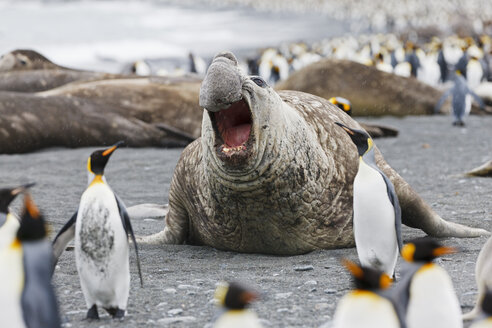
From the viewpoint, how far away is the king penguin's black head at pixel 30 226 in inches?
119

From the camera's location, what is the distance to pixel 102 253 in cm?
362

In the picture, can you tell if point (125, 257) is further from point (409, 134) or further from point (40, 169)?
point (409, 134)

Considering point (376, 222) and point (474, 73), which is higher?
point (376, 222)

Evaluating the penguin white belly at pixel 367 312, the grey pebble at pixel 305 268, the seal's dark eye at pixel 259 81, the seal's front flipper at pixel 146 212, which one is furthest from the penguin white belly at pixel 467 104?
the penguin white belly at pixel 367 312

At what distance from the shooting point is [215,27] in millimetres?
53844

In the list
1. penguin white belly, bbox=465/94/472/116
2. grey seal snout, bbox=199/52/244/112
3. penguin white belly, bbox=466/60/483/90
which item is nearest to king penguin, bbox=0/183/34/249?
grey seal snout, bbox=199/52/244/112

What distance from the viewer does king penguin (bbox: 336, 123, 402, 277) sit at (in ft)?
13.8

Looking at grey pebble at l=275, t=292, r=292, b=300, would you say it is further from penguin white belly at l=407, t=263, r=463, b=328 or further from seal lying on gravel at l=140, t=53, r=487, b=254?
penguin white belly at l=407, t=263, r=463, b=328

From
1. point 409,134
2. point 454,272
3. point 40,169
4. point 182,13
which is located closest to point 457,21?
point 182,13

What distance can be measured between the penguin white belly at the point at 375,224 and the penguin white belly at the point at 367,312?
1.63m

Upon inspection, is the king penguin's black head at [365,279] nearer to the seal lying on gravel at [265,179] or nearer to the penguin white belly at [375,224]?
the penguin white belly at [375,224]

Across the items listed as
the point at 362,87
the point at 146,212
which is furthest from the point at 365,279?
the point at 362,87

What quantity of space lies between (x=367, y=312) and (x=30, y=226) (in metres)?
1.31

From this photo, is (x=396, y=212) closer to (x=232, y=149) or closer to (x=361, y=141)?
(x=361, y=141)
